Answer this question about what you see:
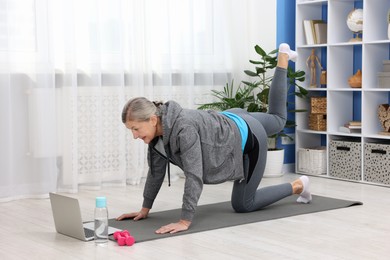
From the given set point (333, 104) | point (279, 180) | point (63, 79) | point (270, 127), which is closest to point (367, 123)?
point (333, 104)

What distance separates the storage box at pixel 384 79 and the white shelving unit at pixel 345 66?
55mm

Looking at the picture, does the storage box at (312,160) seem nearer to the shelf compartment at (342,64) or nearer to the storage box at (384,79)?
the shelf compartment at (342,64)

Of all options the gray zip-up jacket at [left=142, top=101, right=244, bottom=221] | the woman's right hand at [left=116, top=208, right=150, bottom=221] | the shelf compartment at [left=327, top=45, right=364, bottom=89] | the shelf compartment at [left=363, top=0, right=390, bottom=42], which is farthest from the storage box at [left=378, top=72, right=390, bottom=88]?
the woman's right hand at [left=116, top=208, right=150, bottom=221]

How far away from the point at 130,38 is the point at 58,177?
42.6 inches

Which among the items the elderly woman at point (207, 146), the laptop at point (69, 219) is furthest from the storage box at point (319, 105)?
the laptop at point (69, 219)

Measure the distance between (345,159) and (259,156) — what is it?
65.0 inches

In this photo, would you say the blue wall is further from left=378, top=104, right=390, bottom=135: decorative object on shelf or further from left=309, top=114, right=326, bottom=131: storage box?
left=378, top=104, right=390, bottom=135: decorative object on shelf

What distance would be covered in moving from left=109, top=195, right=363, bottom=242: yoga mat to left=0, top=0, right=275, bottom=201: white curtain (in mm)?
1058

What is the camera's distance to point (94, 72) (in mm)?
4609

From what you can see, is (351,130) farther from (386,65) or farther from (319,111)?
(386,65)

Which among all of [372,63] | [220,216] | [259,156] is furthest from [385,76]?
[220,216]

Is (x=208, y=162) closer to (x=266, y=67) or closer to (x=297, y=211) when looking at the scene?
(x=297, y=211)

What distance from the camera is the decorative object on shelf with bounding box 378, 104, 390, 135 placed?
4.78 metres

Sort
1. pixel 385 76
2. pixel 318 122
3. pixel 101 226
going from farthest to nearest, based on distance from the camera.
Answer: pixel 318 122 < pixel 385 76 < pixel 101 226
